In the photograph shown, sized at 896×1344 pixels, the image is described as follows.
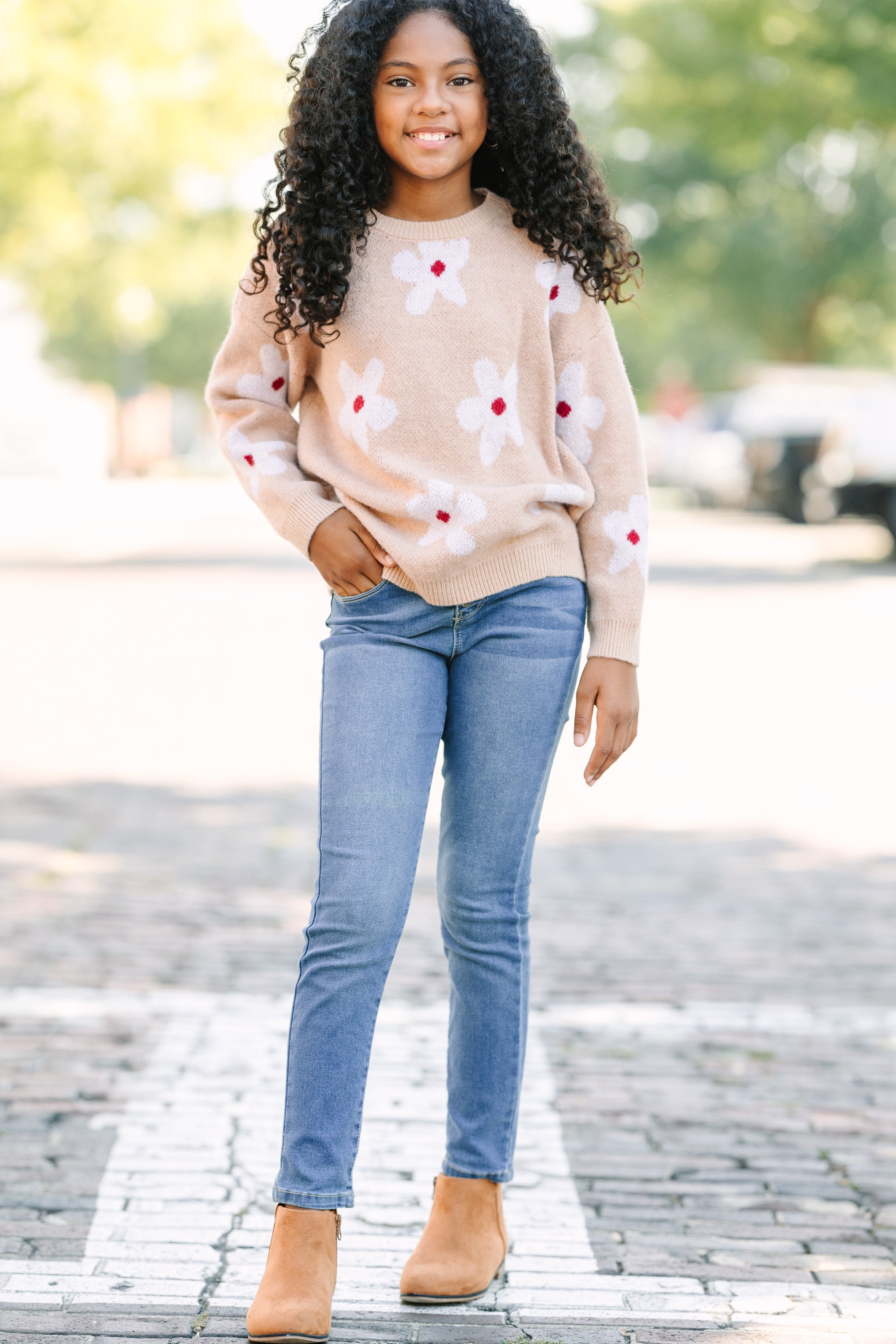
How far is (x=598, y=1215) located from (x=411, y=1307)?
20.5 inches

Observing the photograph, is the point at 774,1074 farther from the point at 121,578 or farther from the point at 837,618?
the point at 121,578

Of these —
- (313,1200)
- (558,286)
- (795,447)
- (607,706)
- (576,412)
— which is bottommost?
(795,447)

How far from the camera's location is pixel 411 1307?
9.22 feet

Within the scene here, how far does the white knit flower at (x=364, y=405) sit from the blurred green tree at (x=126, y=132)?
648 inches

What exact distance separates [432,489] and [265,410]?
1.15 feet

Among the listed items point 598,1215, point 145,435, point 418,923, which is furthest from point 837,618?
point 145,435

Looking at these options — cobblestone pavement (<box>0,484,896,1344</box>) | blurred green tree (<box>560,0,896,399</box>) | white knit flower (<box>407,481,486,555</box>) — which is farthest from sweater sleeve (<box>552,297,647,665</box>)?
blurred green tree (<box>560,0,896,399</box>)

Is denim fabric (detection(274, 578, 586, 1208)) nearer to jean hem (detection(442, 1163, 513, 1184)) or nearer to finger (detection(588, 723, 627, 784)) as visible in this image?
finger (detection(588, 723, 627, 784))

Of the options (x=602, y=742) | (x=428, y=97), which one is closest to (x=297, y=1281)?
(x=602, y=742)

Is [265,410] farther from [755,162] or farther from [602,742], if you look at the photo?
[755,162]

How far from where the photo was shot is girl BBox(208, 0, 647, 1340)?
2.63 meters

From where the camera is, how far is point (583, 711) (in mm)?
2844

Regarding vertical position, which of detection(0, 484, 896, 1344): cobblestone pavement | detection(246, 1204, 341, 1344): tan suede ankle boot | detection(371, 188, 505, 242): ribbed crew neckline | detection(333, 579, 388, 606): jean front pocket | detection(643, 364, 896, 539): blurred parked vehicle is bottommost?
detection(643, 364, 896, 539): blurred parked vehicle

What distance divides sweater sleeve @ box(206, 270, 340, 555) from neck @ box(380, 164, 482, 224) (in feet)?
0.70
